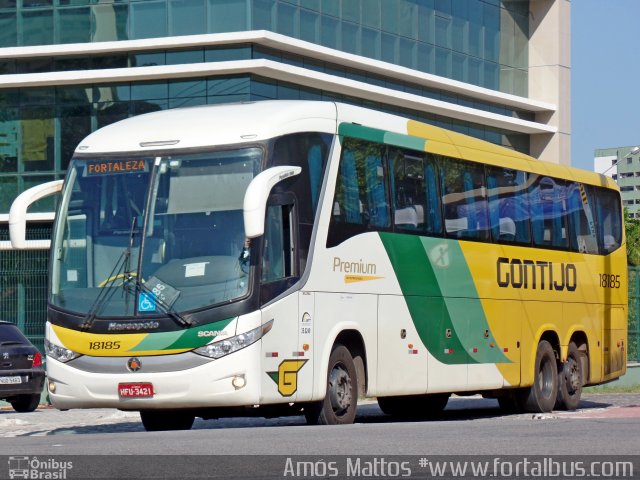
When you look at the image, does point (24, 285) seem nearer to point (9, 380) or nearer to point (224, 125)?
point (9, 380)

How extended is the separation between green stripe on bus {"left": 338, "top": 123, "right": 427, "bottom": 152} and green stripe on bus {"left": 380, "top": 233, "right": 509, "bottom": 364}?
1.23 meters

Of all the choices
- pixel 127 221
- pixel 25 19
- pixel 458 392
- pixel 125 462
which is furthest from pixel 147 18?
pixel 125 462

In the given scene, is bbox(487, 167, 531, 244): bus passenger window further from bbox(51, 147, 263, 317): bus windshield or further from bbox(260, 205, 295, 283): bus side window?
bbox(51, 147, 263, 317): bus windshield

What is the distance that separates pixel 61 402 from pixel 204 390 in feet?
5.91

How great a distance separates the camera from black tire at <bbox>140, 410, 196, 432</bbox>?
60.6ft

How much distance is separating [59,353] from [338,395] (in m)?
3.28

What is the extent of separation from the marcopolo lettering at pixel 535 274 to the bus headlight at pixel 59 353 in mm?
7570

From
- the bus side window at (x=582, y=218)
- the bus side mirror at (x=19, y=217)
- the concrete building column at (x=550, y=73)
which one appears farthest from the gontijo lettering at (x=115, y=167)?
the concrete building column at (x=550, y=73)

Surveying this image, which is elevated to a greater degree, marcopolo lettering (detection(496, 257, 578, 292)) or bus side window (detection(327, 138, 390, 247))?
bus side window (detection(327, 138, 390, 247))

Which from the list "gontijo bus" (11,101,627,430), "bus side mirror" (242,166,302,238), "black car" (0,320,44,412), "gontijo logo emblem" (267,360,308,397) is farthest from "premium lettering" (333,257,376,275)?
"black car" (0,320,44,412)

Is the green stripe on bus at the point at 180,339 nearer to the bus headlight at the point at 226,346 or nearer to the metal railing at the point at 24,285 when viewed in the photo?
the bus headlight at the point at 226,346

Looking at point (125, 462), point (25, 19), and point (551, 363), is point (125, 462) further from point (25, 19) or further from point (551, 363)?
point (25, 19)

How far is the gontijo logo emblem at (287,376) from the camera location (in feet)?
53.5

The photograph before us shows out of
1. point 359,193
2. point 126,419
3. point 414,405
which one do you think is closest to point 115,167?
point 359,193
